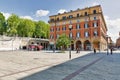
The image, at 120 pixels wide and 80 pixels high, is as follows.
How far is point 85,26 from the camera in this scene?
55.7 m

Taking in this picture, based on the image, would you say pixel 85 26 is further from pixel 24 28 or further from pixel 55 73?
pixel 55 73

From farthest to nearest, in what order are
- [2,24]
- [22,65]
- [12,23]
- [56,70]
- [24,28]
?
[24,28] < [2,24] < [12,23] < [22,65] < [56,70]

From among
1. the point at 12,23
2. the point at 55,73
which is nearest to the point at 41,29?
the point at 12,23

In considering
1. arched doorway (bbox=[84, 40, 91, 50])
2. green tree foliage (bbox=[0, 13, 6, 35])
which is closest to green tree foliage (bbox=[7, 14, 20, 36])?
green tree foliage (bbox=[0, 13, 6, 35])

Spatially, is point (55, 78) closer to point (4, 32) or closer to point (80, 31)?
point (80, 31)

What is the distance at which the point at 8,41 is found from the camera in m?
51.6

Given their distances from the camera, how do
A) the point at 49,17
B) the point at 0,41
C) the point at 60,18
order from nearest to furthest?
the point at 0,41, the point at 60,18, the point at 49,17

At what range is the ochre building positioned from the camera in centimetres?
5316

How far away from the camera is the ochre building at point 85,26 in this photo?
5316cm

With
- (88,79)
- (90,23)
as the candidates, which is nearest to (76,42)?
(90,23)

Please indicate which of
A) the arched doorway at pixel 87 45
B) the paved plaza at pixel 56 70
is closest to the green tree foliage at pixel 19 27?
the arched doorway at pixel 87 45

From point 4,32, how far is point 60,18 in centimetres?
2464

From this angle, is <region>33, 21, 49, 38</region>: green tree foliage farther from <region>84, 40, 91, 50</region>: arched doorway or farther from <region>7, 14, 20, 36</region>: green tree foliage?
<region>84, 40, 91, 50</region>: arched doorway

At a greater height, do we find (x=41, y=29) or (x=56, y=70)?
(x=41, y=29)
